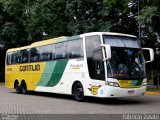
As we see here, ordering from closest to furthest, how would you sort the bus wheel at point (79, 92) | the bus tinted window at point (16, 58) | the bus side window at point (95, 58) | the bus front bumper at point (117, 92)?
the bus front bumper at point (117, 92), the bus side window at point (95, 58), the bus wheel at point (79, 92), the bus tinted window at point (16, 58)

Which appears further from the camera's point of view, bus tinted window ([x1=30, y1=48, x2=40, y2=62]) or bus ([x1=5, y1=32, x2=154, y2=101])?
bus tinted window ([x1=30, y1=48, x2=40, y2=62])

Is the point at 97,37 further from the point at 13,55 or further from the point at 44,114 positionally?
the point at 13,55

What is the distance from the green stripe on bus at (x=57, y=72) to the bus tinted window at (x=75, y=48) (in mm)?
697

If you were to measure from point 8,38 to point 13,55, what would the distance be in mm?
17666

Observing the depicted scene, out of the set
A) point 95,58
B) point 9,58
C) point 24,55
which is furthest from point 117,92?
point 9,58

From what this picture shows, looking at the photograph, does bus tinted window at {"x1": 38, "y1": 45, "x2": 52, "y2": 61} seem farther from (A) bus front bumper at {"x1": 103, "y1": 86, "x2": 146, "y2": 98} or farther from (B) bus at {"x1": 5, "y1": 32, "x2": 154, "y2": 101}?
(A) bus front bumper at {"x1": 103, "y1": 86, "x2": 146, "y2": 98}

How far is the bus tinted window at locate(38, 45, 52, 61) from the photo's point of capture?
71.3 ft

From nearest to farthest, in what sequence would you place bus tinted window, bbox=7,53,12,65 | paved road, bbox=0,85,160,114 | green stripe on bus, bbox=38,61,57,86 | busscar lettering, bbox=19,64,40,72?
1. paved road, bbox=0,85,160,114
2. green stripe on bus, bbox=38,61,57,86
3. busscar lettering, bbox=19,64,40,72
4. bus tinted window, bbox=7,53,12,65

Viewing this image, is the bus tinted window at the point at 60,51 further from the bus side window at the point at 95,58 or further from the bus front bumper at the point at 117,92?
the bus front bumper at the point at 117,92

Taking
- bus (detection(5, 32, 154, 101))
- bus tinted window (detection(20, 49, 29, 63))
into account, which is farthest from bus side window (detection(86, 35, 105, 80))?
bus tinted window (detection(20, 49, 29, 63))

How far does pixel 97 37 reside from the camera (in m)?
17.4

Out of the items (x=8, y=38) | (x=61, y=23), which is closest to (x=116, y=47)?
(x=61, y=23)

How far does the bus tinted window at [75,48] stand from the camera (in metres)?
18.5

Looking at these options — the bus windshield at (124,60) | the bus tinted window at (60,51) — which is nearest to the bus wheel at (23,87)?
the bus tinted window at (60,51)
